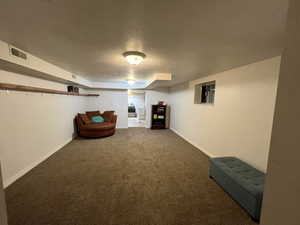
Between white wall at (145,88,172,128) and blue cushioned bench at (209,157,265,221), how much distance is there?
14.9ft

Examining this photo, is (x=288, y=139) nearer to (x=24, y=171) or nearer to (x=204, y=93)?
(x=24, y=171)

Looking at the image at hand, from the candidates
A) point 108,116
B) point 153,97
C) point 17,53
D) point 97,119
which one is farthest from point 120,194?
point 153,97

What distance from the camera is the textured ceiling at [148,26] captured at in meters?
1.03

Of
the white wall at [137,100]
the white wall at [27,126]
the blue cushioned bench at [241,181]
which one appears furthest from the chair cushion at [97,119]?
the white wall at [137,100]

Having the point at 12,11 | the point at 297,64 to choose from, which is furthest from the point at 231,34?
the point at 12,11

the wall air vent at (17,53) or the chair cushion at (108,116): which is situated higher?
the wall air vent at (17,53)

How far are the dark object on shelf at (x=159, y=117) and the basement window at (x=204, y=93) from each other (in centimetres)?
232

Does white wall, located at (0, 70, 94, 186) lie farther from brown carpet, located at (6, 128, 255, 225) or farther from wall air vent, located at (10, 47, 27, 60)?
wall air vent, located at (10, 47, 27, 60)

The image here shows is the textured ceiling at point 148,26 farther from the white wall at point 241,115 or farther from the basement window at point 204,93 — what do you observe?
the basement window at point 204,93

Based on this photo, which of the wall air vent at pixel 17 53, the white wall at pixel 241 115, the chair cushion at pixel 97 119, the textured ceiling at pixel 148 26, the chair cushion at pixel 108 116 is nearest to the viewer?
the textured ceiling at pixel 148 26

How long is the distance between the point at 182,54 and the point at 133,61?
2.54 ft

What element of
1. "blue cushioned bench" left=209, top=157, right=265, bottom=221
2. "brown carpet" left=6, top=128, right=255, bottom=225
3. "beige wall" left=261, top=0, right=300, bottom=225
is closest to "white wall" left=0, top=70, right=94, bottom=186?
"brown carpet" left=6, top=128, right=255, bottom=225

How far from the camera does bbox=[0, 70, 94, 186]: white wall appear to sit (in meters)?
2.23

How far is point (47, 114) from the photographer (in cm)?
333
